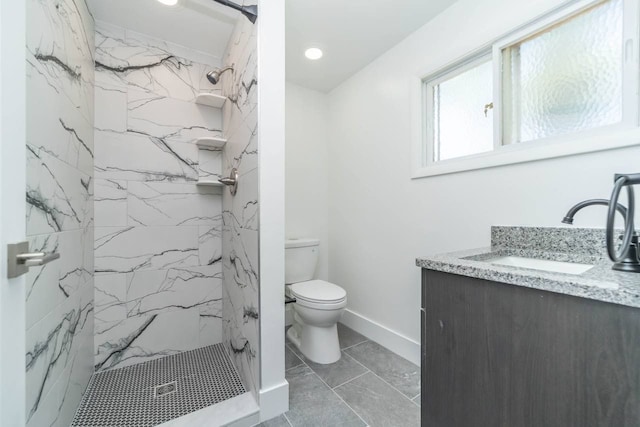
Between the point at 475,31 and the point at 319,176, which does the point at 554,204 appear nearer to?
the point at 475,31

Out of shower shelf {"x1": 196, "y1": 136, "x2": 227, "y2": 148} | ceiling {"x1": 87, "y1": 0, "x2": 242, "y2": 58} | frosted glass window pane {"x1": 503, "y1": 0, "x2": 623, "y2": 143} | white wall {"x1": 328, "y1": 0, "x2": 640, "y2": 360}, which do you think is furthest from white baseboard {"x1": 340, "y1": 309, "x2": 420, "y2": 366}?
ceiling {"x1": 87, "y1": 0, "x2": 242, "y2": 58}

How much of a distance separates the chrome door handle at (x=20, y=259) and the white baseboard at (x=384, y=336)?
1870 millimetres

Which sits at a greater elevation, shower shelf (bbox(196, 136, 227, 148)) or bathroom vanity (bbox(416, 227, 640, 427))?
shower shelf (bbox(196, 136, 227, 148))

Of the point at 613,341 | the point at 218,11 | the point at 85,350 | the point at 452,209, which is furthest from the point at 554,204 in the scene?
the point at 85,350

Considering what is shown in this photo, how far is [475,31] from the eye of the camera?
1434 millimetres

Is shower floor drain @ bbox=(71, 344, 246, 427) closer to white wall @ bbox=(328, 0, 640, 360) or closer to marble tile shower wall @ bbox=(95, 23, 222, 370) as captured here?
marble tile shower wall @ bbox=(95, 23, 222, 370)

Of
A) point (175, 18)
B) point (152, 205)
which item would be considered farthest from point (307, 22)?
point (152, 205)

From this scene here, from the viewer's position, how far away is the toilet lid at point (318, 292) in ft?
5.49

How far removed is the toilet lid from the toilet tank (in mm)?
216

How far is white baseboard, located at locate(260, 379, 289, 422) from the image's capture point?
1.25 meters

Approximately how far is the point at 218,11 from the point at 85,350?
2197mm

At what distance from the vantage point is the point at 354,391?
1.44 metres

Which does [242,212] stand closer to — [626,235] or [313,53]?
[313,53]

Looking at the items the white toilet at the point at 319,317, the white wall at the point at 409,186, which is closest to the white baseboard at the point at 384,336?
the white wall at the point at 409,186
